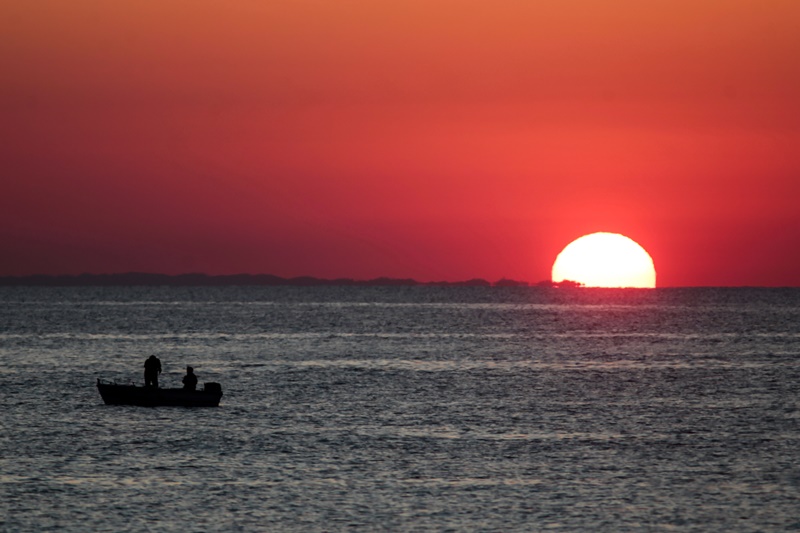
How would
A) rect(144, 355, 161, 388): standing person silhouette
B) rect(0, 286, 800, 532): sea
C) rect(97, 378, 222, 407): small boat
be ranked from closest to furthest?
rect(0, 286, 800, 532): sea → rect(97, 378, 222, 407): small boat → rect(144, 355, 161, 388): standing person silhouette

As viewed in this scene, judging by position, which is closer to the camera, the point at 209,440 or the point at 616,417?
the point at 209,440

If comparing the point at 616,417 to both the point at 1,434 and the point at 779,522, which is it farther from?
the point at 1,434

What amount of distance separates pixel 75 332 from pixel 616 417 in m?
100.0

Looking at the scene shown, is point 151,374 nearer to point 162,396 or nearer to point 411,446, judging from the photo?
point 162,396

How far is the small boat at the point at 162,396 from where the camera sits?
60031 mm

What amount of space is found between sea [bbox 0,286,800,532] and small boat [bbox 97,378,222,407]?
1.57 ft

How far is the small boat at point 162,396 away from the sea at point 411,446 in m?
0.48

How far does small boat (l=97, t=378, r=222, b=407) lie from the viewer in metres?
60.0

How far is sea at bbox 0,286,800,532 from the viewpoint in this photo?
35.3 m

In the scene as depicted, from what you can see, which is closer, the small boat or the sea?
the sea

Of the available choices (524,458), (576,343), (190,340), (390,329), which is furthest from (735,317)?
(524,458)

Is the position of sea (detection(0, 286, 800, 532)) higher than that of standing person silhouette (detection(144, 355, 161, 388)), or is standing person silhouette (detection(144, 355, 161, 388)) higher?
standing person silhouette (detection(144, 355, 161, 388))

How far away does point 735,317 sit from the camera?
199750 millimetres

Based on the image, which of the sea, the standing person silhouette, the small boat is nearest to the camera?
the sea
